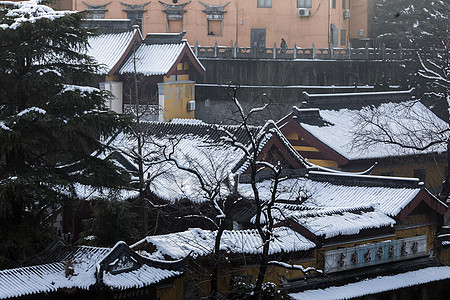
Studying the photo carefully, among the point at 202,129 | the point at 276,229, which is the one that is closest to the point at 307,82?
the point at 202,129

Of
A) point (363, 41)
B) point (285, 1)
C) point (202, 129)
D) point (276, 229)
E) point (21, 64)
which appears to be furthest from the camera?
point (363, 41)

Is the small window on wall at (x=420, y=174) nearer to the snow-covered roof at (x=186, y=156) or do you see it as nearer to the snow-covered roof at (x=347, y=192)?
the snow-covered roof at (x=347, y=192)

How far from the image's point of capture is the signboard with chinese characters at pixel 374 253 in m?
21.9

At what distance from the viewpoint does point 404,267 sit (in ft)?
77.9

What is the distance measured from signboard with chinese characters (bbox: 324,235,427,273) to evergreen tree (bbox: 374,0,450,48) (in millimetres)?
17238

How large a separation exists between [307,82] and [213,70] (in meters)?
5.28

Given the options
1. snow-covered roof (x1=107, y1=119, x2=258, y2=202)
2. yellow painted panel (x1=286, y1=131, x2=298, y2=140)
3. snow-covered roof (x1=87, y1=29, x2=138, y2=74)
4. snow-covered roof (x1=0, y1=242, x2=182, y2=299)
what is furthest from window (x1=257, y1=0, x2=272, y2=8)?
snow-covered roof (x1=0, y1=242, x2=182, y2=299)

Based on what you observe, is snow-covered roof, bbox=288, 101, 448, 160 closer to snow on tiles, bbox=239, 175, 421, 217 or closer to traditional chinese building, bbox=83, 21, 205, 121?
snow on tiles, bbox=239, 175, 421, 217

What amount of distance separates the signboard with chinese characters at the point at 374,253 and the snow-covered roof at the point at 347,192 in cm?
86

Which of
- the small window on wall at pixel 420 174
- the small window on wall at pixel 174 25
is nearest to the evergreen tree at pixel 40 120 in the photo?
the small window on wall at pixel 420 174

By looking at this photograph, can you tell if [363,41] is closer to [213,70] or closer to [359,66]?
[359,66]

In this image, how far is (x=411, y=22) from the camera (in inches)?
1973

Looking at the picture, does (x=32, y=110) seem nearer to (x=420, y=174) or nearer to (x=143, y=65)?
(x=420, y=174)

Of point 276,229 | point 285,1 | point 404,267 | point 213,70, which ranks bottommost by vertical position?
point 404,267
